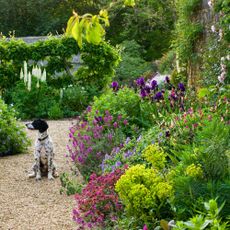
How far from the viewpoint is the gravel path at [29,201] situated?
5633 millimetres

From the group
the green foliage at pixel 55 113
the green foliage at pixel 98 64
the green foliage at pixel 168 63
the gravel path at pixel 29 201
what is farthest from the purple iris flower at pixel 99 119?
the green foliage at pixel 168 63

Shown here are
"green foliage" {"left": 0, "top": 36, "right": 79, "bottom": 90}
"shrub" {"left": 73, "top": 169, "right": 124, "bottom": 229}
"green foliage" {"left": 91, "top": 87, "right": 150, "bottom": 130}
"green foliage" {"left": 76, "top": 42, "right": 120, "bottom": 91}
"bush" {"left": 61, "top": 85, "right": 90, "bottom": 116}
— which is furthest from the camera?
Answer: "green foliage" {"left": 76, "top": 42, "right": 120, "bottom": 91}

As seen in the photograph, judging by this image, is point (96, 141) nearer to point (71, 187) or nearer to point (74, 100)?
point (71, 187)

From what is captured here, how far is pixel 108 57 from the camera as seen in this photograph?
1664 centimetres

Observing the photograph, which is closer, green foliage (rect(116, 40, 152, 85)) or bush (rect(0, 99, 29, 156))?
bush (rect(0, 99, 29, 156))

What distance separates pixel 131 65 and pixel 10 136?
1603 cm

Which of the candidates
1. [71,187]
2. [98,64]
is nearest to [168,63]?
[98,64]

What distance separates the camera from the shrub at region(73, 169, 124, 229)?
4785 millimetres

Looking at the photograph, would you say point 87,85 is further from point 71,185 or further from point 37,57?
point 71,185

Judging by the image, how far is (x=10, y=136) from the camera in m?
9.48

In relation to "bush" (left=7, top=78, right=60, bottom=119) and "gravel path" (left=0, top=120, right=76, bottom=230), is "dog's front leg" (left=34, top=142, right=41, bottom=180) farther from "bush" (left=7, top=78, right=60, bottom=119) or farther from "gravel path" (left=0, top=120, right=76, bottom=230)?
"bush" (left=7, top=78, right=60, bottom=119)

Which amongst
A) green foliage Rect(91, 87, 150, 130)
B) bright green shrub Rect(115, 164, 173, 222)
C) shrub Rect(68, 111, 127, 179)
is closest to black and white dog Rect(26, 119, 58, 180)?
shrub Rect(68, 111, 127, 179)

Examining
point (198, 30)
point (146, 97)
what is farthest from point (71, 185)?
point (198, 30)

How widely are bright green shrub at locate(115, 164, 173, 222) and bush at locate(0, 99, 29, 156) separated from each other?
5548 millimetres
